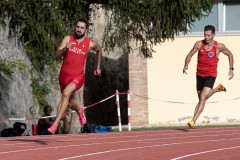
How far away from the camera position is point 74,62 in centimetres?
1539

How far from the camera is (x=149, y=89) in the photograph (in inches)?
1286

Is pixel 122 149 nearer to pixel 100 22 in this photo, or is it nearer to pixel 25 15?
pixel 25 15

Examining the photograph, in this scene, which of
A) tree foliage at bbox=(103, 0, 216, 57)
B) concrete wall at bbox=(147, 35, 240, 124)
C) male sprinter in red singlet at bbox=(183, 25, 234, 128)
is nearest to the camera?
male sprinter in red singlet at bbox=(183, 25, 234, 128)

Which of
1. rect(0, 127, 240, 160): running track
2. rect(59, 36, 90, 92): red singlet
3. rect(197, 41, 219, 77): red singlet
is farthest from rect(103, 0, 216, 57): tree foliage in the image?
rect(59, 36, 90, 92): red singlet

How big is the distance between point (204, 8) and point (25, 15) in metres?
4.62

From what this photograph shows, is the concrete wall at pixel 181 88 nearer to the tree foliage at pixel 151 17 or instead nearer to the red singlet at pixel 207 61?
the tree foliage at pixel 151 17

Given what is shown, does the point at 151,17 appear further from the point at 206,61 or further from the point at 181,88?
the point at 181,88

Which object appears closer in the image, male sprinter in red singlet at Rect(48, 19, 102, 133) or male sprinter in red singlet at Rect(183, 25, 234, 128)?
male sprinter in red singlet at Rect(48, 19, 102, 133)

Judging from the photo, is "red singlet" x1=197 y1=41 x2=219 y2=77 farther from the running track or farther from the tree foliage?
the tree foliage

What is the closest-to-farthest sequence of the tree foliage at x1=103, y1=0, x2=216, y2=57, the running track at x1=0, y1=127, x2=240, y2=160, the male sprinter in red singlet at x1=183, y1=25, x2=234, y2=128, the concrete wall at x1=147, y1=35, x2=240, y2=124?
the running track at x1=0, y1=127, x2=240, y2=160, the male sprinter in red singlet at x1=183, y1=25, x2=234, y2=128, the tree foliage at x1=103, y1=0, x2=216, y2=57, the concrete wall at x1=147, y1=35, x2=240, y2=124

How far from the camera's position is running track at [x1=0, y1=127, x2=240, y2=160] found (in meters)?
13.1

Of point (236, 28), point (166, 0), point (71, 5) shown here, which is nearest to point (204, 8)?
point (166, 0)

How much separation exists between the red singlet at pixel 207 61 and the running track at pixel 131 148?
1224 millimetres

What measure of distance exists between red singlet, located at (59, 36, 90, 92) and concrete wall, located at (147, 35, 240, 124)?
16.8 meters
